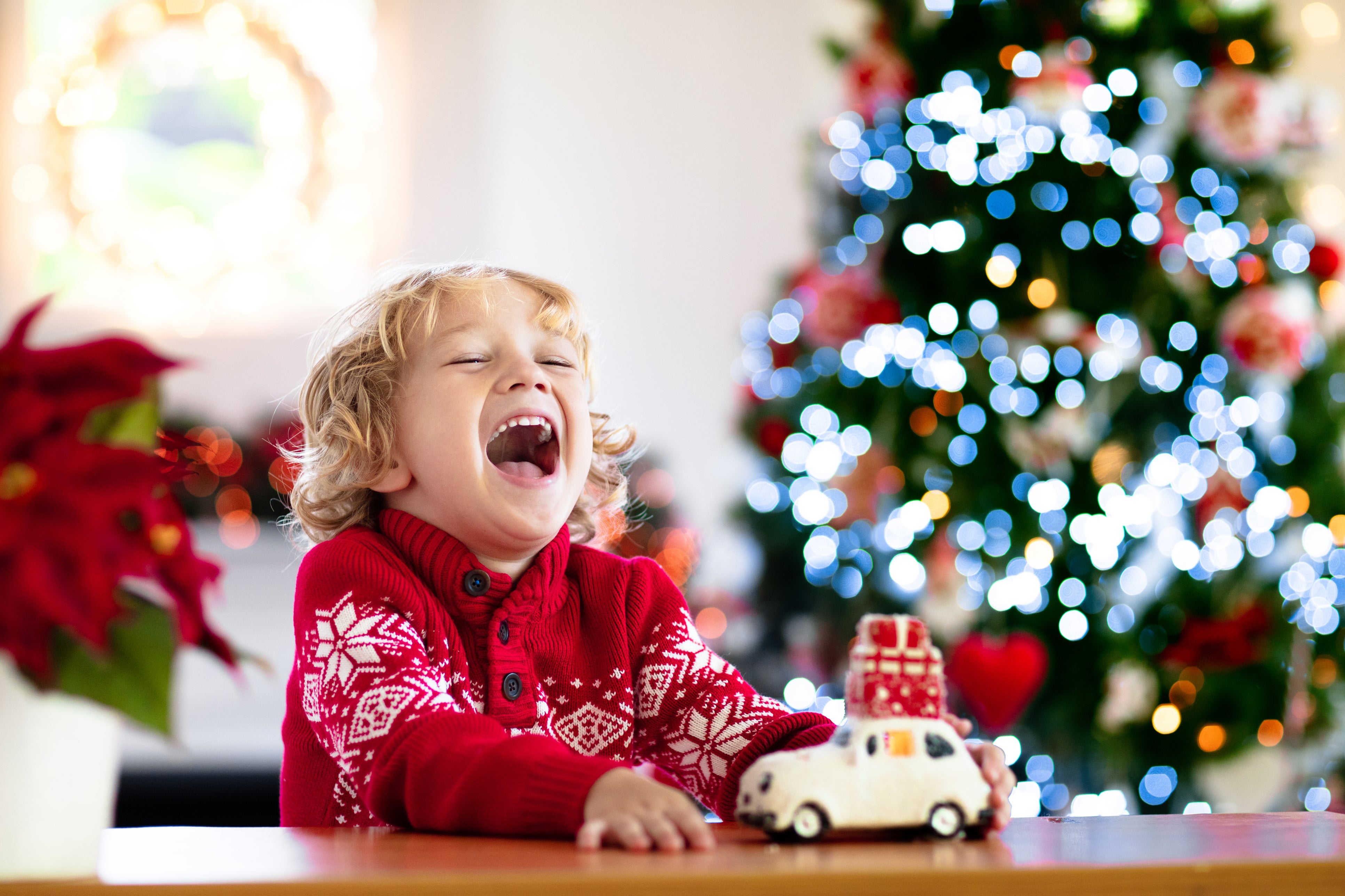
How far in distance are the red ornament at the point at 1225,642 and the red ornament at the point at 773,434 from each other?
0.86 metres

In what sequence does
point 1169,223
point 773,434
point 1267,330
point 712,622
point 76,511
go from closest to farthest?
point 76,511, point 1267,330, point 1169,223, point 773,434, point 712,622

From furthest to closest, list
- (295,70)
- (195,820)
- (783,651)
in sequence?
(295,70), (195,820), (783,651)

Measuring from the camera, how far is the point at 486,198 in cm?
361

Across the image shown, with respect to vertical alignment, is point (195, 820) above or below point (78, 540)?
below

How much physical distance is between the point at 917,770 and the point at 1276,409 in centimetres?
213

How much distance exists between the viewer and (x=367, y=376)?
42.4 inches

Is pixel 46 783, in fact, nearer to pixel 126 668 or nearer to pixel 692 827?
pixel 126 668

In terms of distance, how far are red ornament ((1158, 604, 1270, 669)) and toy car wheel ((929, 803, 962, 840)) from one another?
74.9 inches

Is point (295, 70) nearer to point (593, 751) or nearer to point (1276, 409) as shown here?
point (1276, 409)

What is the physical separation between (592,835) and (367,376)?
22.8 inches

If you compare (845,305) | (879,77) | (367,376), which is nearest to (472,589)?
(367,376)

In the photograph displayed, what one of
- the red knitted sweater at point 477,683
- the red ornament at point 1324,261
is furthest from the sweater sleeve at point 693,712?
the red ornament at point 1324,261

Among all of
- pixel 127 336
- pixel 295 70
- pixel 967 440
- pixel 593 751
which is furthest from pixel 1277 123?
pixel 295 70

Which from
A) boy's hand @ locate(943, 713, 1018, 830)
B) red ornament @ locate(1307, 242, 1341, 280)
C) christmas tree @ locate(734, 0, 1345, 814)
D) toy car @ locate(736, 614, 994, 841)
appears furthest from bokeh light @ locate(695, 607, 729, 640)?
toy car @ locate(736, 614, 994, 841)
